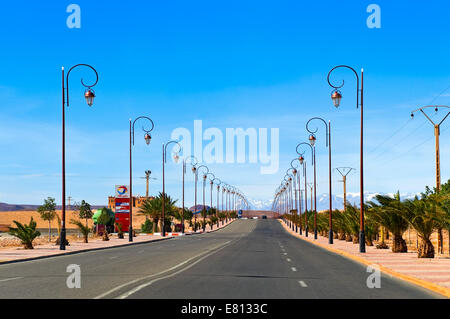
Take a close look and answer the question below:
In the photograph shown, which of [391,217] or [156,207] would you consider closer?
[391,217]

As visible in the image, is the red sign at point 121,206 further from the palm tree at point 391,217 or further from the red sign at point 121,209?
the palm tree at point 391,217

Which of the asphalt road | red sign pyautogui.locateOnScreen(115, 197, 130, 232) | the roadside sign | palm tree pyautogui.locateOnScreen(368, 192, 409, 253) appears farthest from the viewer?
the roadside sign

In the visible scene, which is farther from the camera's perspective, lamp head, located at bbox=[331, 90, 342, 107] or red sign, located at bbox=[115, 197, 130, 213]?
red sign, located at bbox=[115, 197, 130, 213]

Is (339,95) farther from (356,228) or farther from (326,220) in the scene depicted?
(326,220)

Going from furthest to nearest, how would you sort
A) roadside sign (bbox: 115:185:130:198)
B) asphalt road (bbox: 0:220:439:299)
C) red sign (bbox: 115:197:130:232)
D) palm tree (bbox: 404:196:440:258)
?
1. roadside sign (bbox: 115:185:130:198)
2. red sign (bbox: 115:197:130:232)
3. palm tree (bbox: 404:196:440:258)
4. asphalt road (bbox: 0:220:439:299)

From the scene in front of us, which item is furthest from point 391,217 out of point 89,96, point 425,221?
point 89,96

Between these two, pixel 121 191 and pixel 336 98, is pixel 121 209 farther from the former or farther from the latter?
pixel 336 98

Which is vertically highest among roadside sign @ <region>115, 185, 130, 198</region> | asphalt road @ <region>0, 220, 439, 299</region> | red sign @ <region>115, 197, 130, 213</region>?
roadside sign @ <region>115, 185, 130, 198</region>

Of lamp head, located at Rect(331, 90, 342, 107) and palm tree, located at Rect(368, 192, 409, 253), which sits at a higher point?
lamp head, located at Rect(331, 90, 342, 107)

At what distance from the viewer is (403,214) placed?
97.6 ft

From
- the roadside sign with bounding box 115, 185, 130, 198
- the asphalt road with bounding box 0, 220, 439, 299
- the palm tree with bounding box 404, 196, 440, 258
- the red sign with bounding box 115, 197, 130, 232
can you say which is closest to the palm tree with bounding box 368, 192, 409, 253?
the palm tree with bounding box 404, 196, 440, 258

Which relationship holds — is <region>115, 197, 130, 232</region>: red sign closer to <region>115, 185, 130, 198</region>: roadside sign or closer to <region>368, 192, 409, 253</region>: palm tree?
<region>115, 185, 130, 198</region>: roadside sign
